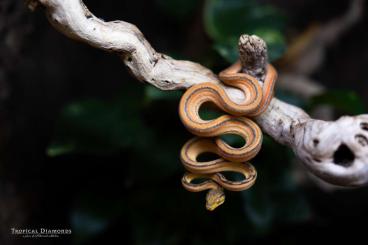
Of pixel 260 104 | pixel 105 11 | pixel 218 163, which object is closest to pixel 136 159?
pixel 218 163

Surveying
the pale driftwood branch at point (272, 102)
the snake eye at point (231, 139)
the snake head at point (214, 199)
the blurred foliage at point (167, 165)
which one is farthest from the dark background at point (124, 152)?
the snake head at point (214, 199)

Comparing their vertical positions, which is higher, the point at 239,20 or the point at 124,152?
the point at 239,20

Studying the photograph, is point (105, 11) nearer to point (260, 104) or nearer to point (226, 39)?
point (226, 39)

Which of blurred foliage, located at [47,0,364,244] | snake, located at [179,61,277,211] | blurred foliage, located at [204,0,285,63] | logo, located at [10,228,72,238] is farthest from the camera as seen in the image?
logo, located at [10,228,72,238]

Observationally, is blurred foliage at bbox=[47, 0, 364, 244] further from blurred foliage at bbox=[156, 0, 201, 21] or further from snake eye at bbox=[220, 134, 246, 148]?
blurred foliage at bbox=[156, 0, 201, 21]

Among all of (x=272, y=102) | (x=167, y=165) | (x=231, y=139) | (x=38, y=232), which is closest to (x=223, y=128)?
(x=272, y=102)

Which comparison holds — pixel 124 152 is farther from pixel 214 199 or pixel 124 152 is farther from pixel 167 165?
pixel 214 199

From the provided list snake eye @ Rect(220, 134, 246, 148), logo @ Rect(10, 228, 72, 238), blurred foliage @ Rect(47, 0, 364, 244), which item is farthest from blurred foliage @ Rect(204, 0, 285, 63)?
logo @ Rect(10, 228, 72, 238)
